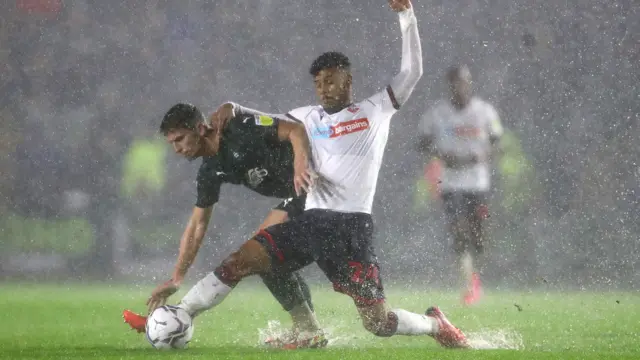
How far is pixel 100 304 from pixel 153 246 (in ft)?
10.4

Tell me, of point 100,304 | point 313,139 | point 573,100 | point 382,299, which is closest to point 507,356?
point 382,299

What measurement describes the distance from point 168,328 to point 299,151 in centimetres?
99

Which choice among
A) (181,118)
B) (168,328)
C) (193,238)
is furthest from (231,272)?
(181,118)

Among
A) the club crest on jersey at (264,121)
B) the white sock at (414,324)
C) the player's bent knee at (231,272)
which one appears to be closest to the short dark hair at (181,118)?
the club crest on jersey at (264,121)

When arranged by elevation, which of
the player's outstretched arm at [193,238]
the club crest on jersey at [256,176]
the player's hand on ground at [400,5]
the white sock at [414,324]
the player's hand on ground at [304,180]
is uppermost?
the player's hand on ground at [400,5]

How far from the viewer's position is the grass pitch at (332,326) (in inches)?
194

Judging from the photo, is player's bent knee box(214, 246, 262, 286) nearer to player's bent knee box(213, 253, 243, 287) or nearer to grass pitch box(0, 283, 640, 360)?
player's bent knee box(213, 253, 243, 287)

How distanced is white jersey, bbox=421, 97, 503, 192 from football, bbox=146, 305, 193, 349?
147 inches

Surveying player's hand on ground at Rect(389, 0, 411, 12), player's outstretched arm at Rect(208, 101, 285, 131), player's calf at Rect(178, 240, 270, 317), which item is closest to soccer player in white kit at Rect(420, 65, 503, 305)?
player's hand on ground at Rect(389, 0, 411, 12)

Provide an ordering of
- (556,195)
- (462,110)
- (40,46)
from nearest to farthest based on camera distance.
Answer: (462,110)
(556,195)
(40,46)

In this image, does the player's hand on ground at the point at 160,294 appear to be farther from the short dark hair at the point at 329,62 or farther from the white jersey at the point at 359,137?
the short dark hair at the point at 329,62

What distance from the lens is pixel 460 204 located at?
8359mm

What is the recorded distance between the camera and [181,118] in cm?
507

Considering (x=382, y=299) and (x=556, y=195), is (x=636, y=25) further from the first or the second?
(x=382, y=299)
